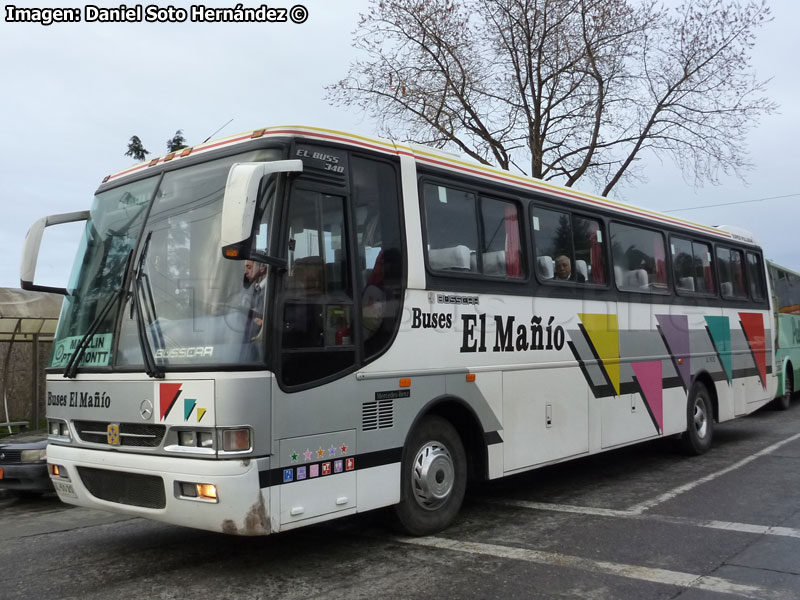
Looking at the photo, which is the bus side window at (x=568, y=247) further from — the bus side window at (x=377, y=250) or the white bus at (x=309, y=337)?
the bus side window at (x=377, y=250)

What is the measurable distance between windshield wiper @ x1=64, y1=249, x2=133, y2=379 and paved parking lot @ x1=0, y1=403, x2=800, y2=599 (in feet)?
4.87

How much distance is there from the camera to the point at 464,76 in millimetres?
21844

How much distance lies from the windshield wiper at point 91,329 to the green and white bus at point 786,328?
13769mm

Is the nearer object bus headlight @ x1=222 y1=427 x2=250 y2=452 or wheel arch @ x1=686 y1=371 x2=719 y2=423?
bus headlight @ x1=222 y1=427 x2=250 y2=452

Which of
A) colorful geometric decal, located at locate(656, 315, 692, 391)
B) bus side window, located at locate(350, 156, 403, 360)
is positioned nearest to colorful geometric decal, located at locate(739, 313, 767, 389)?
colorful geometric decal, located at locate(656, 315, 692, 391)

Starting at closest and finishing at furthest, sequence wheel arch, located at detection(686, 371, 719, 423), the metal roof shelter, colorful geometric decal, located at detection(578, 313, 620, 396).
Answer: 1. colorful geometric decal, located at detection(578, 313, 620, 396)
2. wheel arch, located at detection(686, 371, 719, 423)
3. the metal roof shelter

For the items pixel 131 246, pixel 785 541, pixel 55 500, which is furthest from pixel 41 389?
pixel 785 541

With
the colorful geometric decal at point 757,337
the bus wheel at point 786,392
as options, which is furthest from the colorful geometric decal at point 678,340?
the bus wheel at point 786,392

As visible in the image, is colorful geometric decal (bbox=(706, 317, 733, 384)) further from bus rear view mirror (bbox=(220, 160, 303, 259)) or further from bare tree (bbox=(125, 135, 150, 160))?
bare tree (bbox=(125, 135, 150, 160))

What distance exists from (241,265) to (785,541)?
4.66 metres

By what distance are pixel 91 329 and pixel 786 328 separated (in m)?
15.4

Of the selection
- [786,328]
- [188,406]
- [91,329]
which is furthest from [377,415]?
[786,328]

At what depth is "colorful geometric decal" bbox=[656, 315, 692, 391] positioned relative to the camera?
1002 centimetres

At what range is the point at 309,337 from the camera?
534cm
